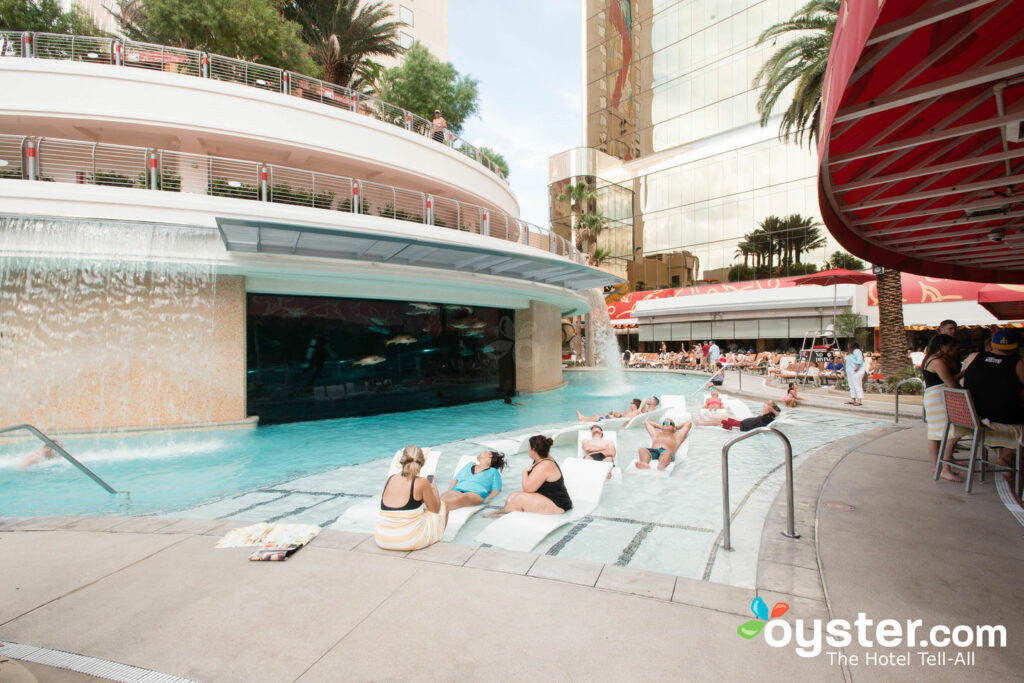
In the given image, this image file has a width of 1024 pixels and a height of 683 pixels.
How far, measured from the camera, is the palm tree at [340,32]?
83.0 feet

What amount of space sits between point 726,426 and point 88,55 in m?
19.8

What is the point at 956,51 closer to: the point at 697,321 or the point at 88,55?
the point at 88,55

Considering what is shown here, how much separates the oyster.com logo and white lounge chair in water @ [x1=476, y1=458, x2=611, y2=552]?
208cm

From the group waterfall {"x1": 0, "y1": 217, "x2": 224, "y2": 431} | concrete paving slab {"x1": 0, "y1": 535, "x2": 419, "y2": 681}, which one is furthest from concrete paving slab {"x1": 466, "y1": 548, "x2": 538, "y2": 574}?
waterfall {"x1": 0, "y1": 217, "x2": 224, "y2": 431}

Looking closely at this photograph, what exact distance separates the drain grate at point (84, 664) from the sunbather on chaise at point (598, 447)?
5.99 metres

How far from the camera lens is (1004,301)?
47.8ft

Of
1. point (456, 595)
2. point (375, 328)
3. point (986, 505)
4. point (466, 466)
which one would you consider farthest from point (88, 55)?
point (986, 505)

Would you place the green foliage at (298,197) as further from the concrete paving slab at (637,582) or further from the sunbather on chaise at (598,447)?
the concrete paving slab at (637,582)

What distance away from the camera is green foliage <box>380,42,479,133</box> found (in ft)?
93.8

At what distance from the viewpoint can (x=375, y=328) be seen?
16.6 m

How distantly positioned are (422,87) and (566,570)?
30.4 metres

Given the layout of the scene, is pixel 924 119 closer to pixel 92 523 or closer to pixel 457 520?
pixel 457 520

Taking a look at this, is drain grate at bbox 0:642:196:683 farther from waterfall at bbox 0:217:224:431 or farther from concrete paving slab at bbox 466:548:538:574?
waterfall at bbox 0:217:224:431

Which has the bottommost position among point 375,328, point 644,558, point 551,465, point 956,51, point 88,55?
point 644,558
